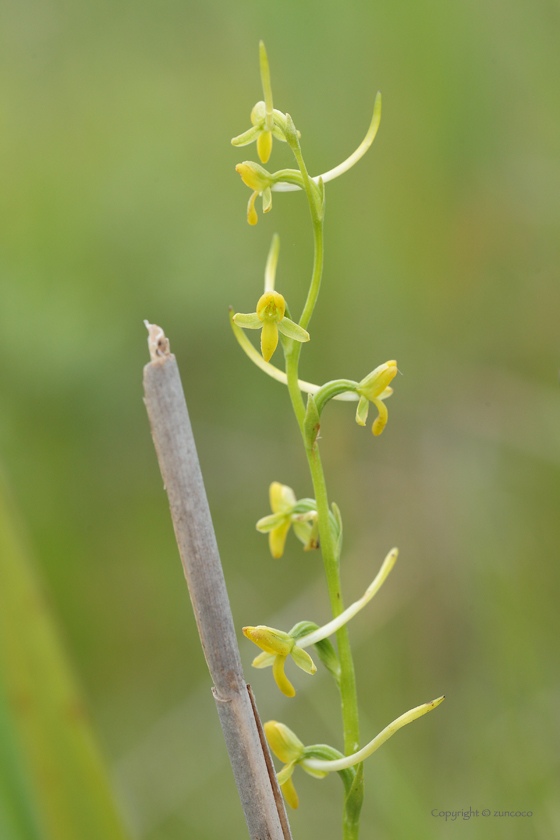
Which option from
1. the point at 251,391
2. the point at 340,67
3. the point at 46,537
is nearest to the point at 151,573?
the point at 46,537

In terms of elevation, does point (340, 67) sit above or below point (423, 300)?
above

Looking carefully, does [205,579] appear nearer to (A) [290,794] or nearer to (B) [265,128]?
(A) [290,794]

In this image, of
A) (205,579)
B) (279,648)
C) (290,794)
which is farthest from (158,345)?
(290,794)

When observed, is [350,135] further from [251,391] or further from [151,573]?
[151,573]

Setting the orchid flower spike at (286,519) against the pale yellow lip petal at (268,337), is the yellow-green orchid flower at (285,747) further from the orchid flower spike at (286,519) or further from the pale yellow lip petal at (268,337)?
the pale yellow lip petal at (268,337)

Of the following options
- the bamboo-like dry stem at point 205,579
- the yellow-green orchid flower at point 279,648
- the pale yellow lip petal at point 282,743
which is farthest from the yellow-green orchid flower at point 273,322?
the pale yellow lip petal at point 282,743
